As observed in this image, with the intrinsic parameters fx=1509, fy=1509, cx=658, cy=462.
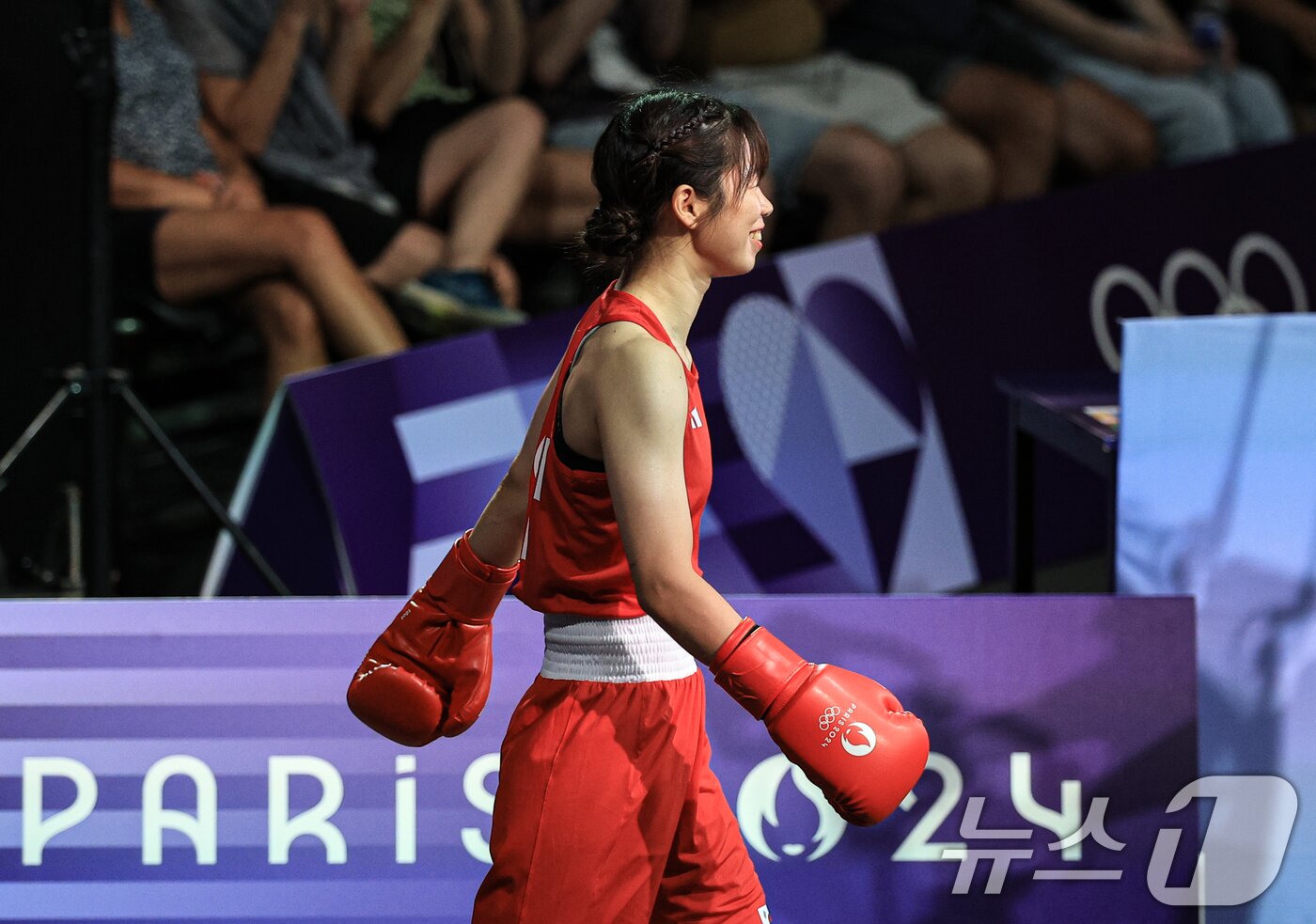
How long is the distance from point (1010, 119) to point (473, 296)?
88.1 inches

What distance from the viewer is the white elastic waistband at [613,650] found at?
1.76 metres

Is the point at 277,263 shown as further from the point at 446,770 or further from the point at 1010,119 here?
the point at 1010,119

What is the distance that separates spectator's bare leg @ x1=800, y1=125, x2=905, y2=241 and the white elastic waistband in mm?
3814

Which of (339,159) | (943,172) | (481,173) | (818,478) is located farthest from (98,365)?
(943,172)

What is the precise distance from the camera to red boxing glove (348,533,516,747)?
193 centimetres

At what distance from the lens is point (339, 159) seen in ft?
15.7

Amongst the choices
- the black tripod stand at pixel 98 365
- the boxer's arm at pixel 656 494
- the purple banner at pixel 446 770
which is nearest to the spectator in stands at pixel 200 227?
the black tripod stand at pixel 98 365

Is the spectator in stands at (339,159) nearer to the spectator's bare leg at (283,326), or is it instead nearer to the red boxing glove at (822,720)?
the spectator's bare leg at (283,326)

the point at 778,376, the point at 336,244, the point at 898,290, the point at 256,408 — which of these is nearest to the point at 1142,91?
the point at 898,290

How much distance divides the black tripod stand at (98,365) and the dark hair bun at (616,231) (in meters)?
2.06

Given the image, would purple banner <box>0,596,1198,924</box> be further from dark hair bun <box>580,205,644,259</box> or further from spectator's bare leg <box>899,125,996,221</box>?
spectator's bare leg <box>899,125,996,221</box>

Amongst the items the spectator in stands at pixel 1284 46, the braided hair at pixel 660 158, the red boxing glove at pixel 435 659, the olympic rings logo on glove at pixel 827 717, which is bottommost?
the red boxing glove at pixel 435 659

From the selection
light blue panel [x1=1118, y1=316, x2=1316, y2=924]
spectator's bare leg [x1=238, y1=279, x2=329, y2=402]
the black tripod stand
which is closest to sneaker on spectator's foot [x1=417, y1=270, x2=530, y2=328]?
spectator's bare leg [x1=238, y1=279, x2=329, y2=402]

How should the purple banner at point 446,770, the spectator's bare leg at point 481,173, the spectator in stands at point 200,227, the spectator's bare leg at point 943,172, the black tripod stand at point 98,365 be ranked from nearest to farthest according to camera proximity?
the purple banner at point 446,770, the black tripod stand at point 98,365, the spectator in stands at point 200,227, the spectator's bare leg at point 481,173, the spectator's bare leg at point 943,172
